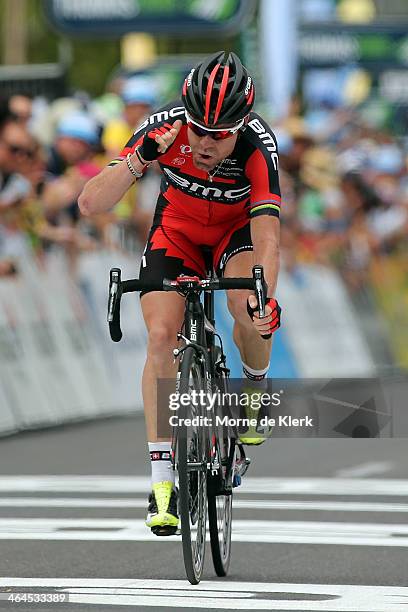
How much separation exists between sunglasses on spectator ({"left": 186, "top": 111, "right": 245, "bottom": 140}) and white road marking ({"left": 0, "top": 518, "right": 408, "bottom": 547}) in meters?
2.89

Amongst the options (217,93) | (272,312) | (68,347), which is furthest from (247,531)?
(68,347)

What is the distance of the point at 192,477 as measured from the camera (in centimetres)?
820

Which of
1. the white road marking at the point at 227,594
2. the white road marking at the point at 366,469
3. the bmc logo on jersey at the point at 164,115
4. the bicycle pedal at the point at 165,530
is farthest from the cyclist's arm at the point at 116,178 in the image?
the white road marking at the point at 366,469

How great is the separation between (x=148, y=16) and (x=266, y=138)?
19029 mm

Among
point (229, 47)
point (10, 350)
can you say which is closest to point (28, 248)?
point (10, 350)

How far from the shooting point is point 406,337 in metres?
25.0

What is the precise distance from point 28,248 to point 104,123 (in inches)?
69.9

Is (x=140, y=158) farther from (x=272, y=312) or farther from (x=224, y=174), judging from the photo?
(x=272, y=312)

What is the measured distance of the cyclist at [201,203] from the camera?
26.4 feet

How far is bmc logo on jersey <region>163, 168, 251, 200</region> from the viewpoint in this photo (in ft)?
28.1

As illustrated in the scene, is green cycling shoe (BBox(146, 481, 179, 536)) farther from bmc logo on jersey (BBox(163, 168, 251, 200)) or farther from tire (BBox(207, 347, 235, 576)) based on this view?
bmc logo on jersey (BBox(163, 168, 251, 200))

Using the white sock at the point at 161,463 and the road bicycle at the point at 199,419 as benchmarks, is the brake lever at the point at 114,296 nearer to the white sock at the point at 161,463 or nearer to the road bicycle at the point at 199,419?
the road bicycle at the point at 199,419

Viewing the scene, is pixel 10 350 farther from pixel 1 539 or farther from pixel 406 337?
pixel 406 337

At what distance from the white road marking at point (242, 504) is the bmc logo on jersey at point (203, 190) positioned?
3533mm
